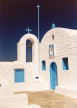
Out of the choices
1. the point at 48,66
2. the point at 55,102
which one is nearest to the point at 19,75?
the point at 48,66

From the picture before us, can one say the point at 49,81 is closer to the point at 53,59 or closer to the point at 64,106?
the point at 53,59

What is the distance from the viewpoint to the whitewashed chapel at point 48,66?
11133 millimetres

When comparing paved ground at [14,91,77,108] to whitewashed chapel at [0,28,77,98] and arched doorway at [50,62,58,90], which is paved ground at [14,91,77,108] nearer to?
whitewashed chapel at [0,28,77,98]

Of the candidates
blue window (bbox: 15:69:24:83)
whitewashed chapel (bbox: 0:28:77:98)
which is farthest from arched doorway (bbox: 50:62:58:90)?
blue window (bbox: 15:69:24:83)

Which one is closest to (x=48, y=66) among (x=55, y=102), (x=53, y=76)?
(x=53, y=76)

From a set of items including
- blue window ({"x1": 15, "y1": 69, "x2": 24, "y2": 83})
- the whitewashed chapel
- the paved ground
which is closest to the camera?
the paved ground

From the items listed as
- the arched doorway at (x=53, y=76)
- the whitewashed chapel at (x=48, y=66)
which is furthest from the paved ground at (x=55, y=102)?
the arched doorway at (x=53, y=76)

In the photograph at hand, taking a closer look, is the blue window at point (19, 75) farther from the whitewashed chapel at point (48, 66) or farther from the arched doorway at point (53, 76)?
the arched doorway at point (53, 76)

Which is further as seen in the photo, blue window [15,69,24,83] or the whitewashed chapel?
blue window [15,69,24,83]

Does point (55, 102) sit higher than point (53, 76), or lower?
lower

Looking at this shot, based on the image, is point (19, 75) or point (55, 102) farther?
point (19, 75)

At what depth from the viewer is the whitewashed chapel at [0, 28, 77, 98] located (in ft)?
36.5

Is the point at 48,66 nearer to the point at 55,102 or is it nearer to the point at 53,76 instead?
the point at 53,76

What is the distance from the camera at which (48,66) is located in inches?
558
